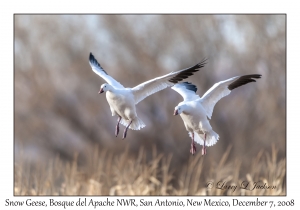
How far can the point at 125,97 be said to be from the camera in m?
3.71

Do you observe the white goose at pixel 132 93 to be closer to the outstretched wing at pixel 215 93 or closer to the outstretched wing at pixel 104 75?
the outstretched wing at pixel 104 75

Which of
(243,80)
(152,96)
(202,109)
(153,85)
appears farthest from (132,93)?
(152,96)

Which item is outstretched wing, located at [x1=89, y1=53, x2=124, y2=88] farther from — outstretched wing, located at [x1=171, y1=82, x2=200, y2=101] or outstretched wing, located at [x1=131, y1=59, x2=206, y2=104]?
outstretched wing, located at [x1=171, y1=82, x2=200, y2=101]

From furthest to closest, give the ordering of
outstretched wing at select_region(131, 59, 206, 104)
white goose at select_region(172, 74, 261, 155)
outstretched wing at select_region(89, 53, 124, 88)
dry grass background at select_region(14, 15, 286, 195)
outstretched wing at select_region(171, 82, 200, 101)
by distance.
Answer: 1. dry grass background at select_region(14, 15, 286, 195)
2. outstretched wing at select_region(171, 82, 200, 101)
3. outstretched wing at select_region(89, 53, 124, 88)
4. outstretched wing at select_region(131, 59, 206, 104)
5. white goose at select_region(172, 74, 261, 155)

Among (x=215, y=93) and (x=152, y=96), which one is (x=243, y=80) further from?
(x=152, y=96)

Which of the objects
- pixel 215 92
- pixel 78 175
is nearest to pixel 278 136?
pixel 78 175

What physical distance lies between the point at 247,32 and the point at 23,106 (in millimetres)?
5554

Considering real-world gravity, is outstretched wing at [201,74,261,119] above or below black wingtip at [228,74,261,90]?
below

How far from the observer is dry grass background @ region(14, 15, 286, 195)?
42.6 feet

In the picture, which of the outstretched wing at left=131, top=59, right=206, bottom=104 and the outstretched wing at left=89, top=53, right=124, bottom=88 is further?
the outstretched wing at left=89, top=53, right=124, bottom=88

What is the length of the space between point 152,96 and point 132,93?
952 centimetres

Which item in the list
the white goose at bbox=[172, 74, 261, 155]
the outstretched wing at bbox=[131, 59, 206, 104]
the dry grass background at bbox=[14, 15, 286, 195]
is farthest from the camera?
the dry grass background at bbox=[14, 15, 286, 195]

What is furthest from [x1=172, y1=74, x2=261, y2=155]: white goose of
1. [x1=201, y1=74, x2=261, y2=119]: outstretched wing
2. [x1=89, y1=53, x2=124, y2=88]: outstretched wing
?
[x1=89, y1=53, x2=124, y2=88]: outstretched wing

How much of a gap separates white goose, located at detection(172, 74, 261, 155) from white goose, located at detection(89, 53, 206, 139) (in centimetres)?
19
